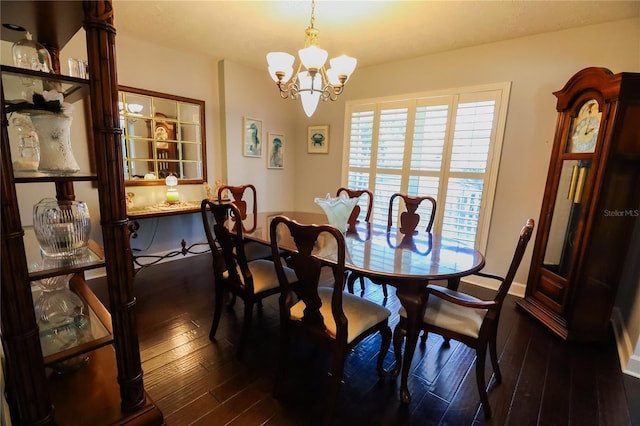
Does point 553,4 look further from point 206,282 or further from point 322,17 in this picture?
point 206,282

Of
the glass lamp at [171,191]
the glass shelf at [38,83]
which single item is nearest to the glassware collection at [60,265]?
the glass shelf at [38,83]

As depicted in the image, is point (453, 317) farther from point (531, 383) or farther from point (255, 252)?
point (255, 252)

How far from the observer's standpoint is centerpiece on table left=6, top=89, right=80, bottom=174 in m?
1.00

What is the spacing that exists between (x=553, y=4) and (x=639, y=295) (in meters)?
2.13

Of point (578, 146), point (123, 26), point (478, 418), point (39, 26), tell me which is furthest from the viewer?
point (123, 26)

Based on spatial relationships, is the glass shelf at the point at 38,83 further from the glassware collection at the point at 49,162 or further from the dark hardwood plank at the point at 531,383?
the dark hardwood plank at the point at 531,383

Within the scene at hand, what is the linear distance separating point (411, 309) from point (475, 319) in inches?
14.2

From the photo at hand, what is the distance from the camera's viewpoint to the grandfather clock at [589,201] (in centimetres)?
193

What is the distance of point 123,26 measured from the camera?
2.62 metres

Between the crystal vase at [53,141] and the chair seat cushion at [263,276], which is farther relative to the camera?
the chair seat cushion at [263,276]

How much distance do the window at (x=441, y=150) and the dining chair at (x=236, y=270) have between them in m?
2.00

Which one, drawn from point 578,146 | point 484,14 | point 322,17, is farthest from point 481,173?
point 322,17

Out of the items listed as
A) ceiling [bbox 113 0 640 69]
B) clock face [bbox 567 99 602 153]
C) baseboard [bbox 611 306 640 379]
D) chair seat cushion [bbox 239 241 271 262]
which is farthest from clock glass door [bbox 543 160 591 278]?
chair seat cushion [bbox 239 241 271 262]

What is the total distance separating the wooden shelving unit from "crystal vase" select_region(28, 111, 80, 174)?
2.3 inches
